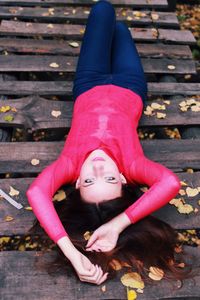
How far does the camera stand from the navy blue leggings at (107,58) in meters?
3.46

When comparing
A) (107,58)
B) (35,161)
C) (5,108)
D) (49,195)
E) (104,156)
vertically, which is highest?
(107,58)

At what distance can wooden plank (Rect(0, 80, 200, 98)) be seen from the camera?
12.4ft

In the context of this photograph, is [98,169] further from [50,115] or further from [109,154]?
[50,115]

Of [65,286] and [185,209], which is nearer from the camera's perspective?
[65,286]

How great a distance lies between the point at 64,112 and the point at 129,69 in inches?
25.8

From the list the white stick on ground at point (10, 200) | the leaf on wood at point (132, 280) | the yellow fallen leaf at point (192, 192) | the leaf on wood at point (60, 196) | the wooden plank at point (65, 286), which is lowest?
the wooden plank at point (65, 286)

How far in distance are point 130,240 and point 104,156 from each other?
556 millimetres

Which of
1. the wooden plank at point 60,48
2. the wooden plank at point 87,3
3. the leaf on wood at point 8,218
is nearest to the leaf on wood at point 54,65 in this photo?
the wooden plank at point 60,48

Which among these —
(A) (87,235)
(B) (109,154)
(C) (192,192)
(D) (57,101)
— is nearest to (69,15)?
(D) (57,101)

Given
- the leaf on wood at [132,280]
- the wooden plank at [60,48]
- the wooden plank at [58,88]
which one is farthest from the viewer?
the wooden plank at [60,48]

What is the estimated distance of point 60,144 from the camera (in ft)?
10.8

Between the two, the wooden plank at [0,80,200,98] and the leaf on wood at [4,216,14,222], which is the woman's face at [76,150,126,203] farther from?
the wooden plank at [0,80,200,98]

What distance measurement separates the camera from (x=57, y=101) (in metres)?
3.64

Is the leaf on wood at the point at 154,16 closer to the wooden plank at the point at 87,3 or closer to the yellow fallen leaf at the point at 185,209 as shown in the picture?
the wooden plank at the point at 87,3
